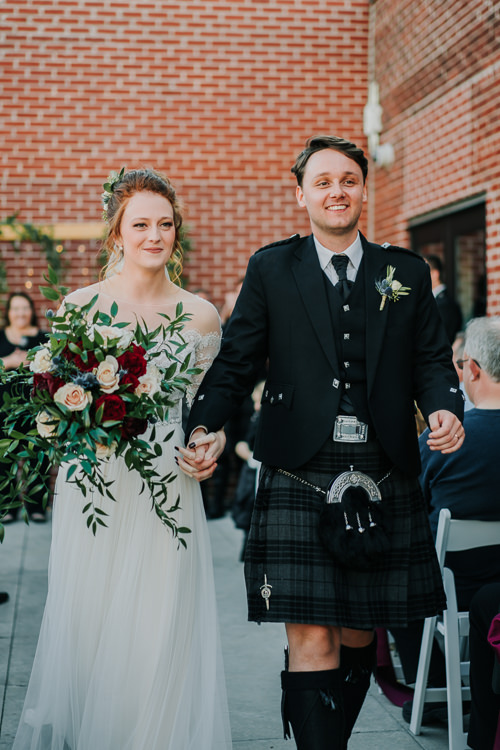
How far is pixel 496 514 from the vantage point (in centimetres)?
347

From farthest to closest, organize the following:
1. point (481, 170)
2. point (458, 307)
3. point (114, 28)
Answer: point (114, 28), point (458, 307), point (481, 170)

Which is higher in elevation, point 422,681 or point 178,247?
point 178,247

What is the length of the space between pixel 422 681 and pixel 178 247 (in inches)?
75.0

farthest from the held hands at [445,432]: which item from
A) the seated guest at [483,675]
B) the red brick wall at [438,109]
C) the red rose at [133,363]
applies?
the red brick wall at [438,109]

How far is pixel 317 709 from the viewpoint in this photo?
109 inches

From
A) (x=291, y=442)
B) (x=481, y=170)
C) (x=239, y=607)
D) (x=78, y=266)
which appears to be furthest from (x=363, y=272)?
(x=78, y=266)

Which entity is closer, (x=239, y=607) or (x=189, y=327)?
(x=189, y=327)

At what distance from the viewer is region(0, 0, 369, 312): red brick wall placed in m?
9.23

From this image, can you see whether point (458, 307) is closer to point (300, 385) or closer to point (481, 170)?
point (481, 170)

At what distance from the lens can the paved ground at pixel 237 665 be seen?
3.73 metres

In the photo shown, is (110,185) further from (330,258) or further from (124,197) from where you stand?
(330,258)

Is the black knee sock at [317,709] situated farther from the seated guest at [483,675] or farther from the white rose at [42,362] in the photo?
the white rose at [42,362]

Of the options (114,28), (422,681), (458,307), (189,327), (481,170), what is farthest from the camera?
(114,28)

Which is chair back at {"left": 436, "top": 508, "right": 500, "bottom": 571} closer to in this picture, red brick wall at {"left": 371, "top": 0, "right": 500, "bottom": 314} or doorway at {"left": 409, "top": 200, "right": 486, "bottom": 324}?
red brick wall at {"left": 371, "top": 0, "right": 500, "bottom": 314}
